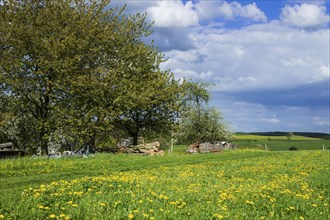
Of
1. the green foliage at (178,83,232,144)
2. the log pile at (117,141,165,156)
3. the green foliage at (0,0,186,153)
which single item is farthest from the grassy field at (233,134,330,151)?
the green foliage at (0,0,186,153)

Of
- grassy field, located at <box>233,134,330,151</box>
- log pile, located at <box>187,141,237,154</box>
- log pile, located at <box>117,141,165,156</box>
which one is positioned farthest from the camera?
grassy field, located at <box>233,134,330,151</box>

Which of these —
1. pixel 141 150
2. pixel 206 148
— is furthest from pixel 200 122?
pixel 141 150

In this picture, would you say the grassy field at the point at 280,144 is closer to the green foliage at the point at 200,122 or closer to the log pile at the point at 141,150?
the green foliage at the point at 200,122

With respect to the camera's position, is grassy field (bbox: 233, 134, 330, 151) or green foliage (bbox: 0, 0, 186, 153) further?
grassy field (bbox: 233, 134, 330, 151)

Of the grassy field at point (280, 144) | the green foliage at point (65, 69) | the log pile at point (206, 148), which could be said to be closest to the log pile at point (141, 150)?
the green foliage at point (65, 69)

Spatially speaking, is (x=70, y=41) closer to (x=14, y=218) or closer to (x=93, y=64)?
(x=93, y=64)

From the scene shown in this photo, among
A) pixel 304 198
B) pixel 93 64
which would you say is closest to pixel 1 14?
pixel 93 64

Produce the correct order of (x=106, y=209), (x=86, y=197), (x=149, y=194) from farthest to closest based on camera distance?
(x=149, y=194) < (x=86, y=197) < (x=106, y=209)

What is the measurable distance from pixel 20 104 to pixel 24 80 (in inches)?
109

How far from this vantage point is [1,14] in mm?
31859

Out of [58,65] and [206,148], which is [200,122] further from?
[58,65]

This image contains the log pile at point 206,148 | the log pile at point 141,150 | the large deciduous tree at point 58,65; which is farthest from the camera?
the log pile at point 206,148

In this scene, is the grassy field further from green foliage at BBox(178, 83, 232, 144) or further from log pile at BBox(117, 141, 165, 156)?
log pile at BBox(117, 141, 165, 156)

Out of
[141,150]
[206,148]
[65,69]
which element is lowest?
[206,148]
